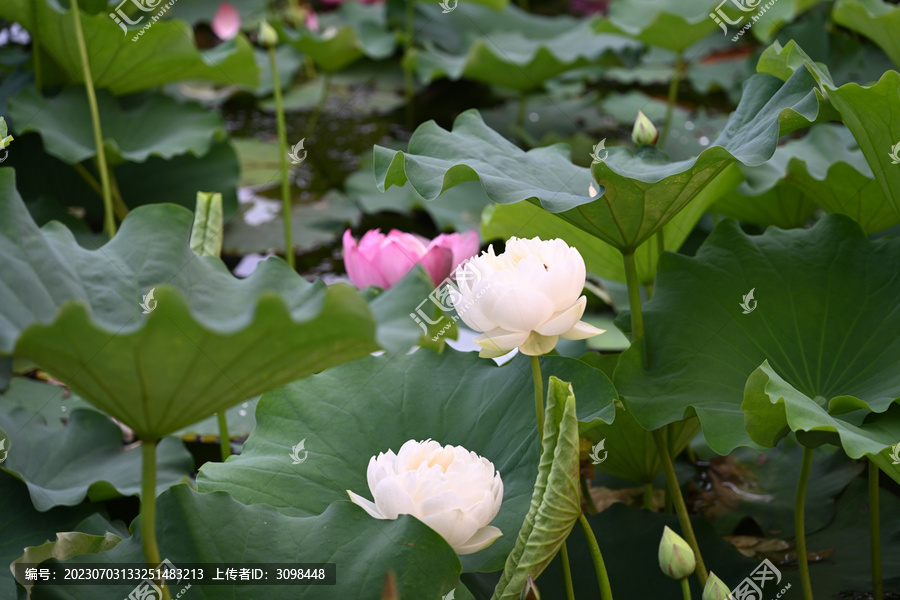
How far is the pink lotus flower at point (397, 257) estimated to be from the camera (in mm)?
1223

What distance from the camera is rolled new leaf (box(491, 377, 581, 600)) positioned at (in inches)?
26.6

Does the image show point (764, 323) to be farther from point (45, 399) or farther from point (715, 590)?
point (45, 399)

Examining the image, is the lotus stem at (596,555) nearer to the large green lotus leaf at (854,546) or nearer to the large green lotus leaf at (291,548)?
the large green lotus leaf at (291,548)

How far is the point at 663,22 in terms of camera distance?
2.18 m

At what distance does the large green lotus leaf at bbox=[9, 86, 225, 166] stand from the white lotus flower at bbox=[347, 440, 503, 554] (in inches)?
52.8

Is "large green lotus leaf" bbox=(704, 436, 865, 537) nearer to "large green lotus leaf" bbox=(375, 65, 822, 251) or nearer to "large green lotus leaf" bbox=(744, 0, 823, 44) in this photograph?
"large green lotus leaf" bbox=(375, 65, 822, 251)

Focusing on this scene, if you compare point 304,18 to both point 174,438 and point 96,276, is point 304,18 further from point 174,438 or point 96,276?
point 96,276

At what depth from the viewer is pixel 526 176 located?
3.55ft

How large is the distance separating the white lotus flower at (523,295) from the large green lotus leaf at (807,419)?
18 cm

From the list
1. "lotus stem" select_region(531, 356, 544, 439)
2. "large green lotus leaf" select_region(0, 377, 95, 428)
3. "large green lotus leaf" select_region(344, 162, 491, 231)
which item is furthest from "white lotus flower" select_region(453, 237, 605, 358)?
"large green lotus leaf" select_region(344, 162, 491, 231)

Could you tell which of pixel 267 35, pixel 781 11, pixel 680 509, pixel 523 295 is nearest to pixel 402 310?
pixel 523 295

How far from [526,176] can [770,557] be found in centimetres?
67

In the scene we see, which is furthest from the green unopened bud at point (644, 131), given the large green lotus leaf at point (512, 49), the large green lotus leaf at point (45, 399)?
the large green lotus leaf at point (512, 49)

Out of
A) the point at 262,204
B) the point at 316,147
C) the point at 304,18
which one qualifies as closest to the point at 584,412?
the point at 262,204
